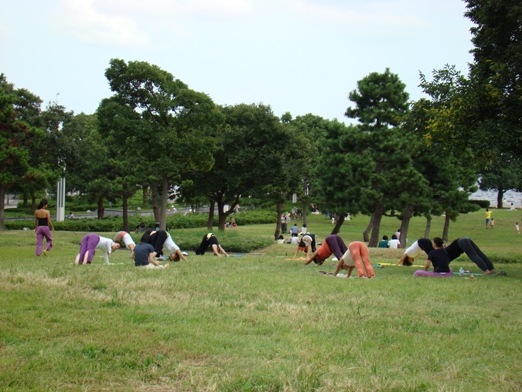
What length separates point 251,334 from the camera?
6.39 metres

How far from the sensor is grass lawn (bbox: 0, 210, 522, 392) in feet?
15.6

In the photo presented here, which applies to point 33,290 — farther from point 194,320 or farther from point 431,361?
point 431,361

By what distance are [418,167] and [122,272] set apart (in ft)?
75.4

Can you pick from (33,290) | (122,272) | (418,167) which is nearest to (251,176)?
(418,167)

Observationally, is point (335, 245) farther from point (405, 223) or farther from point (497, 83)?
point (405, 223)

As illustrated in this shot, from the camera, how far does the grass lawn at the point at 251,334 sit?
4766mm

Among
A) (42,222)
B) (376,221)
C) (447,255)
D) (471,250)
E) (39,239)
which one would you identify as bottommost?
(39,239)

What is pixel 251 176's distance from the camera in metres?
36.1

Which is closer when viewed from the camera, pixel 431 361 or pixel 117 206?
pixel 431 361

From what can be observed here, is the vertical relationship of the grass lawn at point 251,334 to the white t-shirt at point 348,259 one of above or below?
below

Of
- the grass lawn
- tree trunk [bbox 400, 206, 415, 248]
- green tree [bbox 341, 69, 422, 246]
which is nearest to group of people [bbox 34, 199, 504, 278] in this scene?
the grass lawn

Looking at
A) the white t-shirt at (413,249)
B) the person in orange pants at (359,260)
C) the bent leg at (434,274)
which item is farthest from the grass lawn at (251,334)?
the white t-shirt at (413,249)

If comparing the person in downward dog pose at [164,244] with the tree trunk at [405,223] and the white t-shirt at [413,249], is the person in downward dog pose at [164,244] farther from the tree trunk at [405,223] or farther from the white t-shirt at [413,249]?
the tree trunk at [405,223]

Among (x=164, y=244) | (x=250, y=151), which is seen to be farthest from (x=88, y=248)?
(x=250, y=151)
